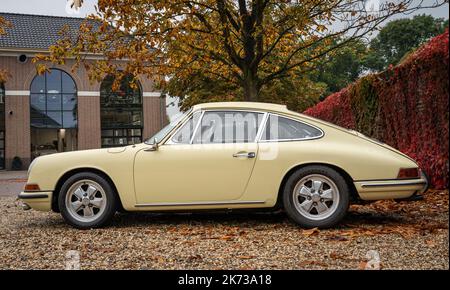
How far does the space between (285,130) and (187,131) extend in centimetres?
110

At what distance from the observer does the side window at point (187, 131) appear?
198 inches

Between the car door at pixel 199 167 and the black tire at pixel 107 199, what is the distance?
1.00 ft

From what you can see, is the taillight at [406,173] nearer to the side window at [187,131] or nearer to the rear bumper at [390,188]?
the rear bumper at [390,188]

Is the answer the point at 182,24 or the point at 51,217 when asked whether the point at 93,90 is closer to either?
the point at 182,24

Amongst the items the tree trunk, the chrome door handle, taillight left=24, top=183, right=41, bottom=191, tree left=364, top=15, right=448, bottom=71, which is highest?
tree left=364, top=15, right=448, bottom=71

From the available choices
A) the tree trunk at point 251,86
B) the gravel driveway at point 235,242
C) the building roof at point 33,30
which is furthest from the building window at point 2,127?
the gravel driveway at point 235,242

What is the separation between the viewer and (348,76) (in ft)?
174

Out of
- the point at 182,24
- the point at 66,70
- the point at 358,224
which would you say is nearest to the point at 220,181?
the point at 358,224

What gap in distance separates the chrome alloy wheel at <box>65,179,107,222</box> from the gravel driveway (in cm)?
19

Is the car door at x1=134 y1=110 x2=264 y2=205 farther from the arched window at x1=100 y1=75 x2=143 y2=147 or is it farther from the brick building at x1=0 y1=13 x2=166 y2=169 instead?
the arched window at x1=100 y1=75 x2=143 y2=147

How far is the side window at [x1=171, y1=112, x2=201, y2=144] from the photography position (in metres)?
5.04

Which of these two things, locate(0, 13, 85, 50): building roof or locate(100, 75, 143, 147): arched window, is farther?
locate(100, 75, 143, 147): arched window

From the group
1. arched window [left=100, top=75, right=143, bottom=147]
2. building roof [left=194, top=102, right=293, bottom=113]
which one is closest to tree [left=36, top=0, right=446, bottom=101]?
building roof [left=194, top=102, right=293, bottom=113]
